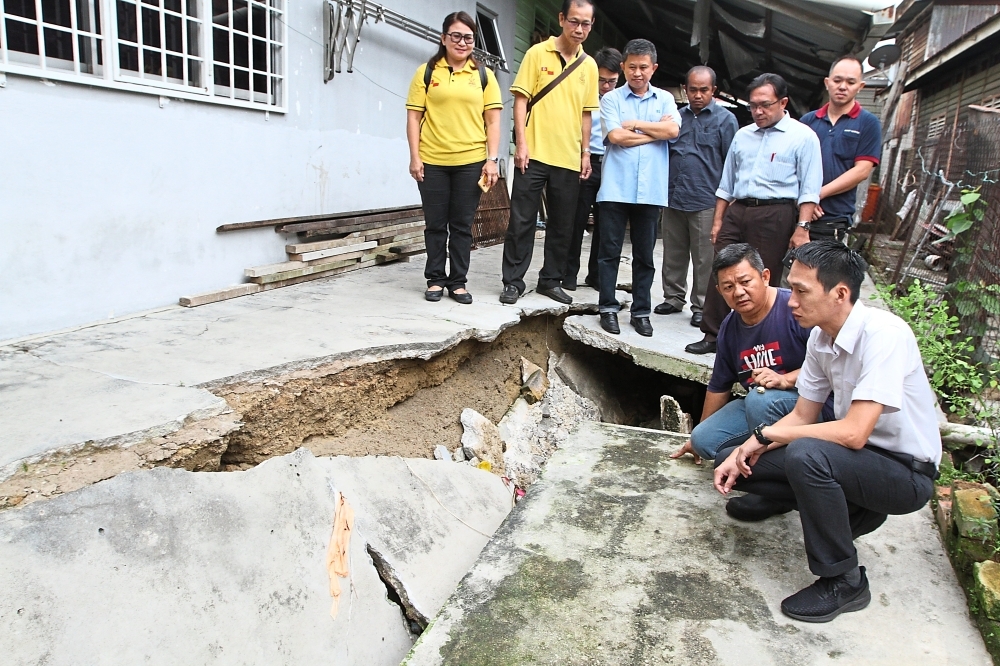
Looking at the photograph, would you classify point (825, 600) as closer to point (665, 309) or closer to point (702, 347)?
point (702, 347)

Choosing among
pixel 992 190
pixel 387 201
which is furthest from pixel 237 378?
pixel 992 190

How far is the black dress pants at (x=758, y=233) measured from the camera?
4293 millimetres

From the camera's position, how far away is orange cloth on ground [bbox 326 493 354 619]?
8.45 feet

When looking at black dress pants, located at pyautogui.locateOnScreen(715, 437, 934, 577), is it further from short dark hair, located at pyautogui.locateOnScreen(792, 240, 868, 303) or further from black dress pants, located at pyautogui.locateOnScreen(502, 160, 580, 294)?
black dress pants, located at pyautogui.locateOnScreen(502, 160, 580, 294)

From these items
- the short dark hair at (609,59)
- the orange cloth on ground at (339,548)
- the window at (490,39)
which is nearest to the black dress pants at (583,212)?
the short dark hair at (609,59)

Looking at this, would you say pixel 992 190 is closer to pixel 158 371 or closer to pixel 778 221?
pixel 778 221

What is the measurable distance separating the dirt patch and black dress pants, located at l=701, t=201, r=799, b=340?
130 cm

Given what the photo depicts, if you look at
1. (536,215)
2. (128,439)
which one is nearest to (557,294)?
(536,215)

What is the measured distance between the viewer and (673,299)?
555 centimetres

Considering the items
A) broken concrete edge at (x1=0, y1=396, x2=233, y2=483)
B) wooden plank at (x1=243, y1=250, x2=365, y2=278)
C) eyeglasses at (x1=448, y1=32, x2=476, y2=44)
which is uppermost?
eyeglasses at (x1=448, y1=32, x2=476, y2=44)

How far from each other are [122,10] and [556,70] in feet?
8.66

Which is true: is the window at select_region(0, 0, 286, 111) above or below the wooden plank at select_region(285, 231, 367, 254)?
above

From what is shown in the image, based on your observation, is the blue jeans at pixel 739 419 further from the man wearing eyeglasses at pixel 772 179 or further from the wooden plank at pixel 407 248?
the wooden plank at pixel 407 248

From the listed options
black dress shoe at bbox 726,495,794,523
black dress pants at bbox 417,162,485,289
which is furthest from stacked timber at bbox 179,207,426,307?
black dress shoe at bbox 726,495,794,523
